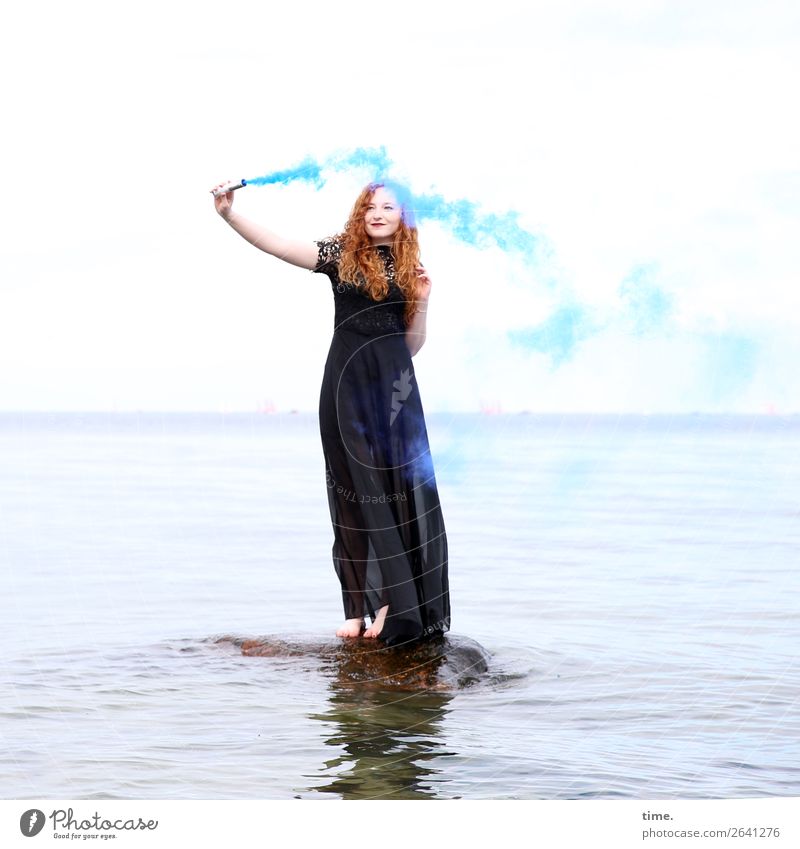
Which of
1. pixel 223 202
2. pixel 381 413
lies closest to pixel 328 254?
pixel 223 202

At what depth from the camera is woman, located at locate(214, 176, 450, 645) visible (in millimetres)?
5289

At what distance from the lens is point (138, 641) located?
A: 650 cm

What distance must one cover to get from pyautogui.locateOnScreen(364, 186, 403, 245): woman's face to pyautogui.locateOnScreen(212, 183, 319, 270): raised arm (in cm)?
27

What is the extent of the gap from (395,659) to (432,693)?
28 cm

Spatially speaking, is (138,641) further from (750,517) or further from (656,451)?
(656,451)

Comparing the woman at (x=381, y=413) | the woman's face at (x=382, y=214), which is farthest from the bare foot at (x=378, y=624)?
the woman's face at (x=382, y=214)

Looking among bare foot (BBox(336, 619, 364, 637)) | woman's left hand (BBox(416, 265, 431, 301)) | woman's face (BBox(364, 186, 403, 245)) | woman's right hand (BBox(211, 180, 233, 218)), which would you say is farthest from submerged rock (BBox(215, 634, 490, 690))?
woman's right hand (BBox(211, 180, 233, 218))

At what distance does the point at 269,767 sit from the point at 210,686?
1064mm

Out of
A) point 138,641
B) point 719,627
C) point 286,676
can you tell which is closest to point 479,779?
point 286,676

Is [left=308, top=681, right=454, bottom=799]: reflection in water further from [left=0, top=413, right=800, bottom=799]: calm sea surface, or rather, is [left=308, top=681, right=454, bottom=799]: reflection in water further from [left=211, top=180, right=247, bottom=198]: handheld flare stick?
[left=211, top=180, right=247, bottom=198]: handheld flare stick

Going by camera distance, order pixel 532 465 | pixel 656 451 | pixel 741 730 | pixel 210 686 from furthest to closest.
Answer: pixel 656 451, pixel 532 465, pixel 210 686, pixel 741 730

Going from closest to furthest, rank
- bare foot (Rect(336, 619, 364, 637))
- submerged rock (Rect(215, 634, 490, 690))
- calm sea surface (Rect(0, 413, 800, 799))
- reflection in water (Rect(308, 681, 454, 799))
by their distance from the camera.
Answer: reflection in water (Rect(308, 681, 454, 799))
calm sea surface (Rect(0, 413, 800, 799))
submerged rock (Rect(215, 634, 490, 690))
bare foot (Rect(336, 619, 364, 637))

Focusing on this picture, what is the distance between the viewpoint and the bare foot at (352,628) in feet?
19.5

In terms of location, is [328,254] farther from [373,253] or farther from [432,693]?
[432,693]
